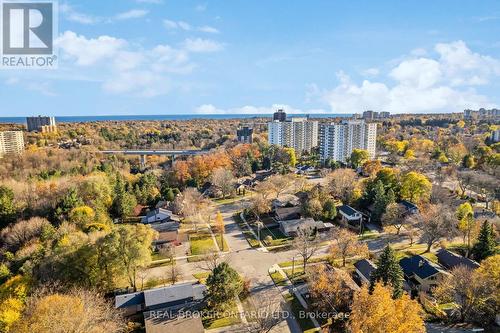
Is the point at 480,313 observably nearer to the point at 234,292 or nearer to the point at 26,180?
the point at 234,292

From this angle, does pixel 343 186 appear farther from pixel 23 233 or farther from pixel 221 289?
pixel 23 233

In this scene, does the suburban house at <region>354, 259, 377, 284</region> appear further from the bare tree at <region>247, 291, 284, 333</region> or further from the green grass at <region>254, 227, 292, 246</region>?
the green grass at <region>254, 227, 292, 246</region>

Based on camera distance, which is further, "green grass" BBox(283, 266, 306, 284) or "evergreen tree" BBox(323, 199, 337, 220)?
"evergreen tree" BBox(323, 199, 337, 220)

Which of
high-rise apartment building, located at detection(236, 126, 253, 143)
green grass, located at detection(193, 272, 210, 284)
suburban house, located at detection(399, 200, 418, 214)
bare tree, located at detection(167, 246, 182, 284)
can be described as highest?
high-rise apartment building, located at detection(236, 126, 253, 143)

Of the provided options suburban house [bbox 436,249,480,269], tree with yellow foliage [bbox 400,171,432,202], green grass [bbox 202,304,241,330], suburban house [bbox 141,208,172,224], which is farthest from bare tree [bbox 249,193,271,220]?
suburban house [bbox 436,249,480,269]

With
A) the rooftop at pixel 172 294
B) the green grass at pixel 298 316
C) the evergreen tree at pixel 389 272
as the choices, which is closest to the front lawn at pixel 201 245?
the rooftop at pixel 172 294

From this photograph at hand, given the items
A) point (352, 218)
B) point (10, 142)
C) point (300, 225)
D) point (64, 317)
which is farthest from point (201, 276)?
point (10, 142)

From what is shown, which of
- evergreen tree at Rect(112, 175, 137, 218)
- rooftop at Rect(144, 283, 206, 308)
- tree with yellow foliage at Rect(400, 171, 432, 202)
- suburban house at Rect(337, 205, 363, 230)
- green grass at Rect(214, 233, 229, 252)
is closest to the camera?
rooftop at Rect(144, 283, 206, 308)
